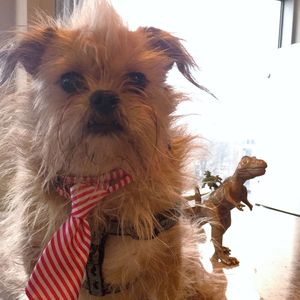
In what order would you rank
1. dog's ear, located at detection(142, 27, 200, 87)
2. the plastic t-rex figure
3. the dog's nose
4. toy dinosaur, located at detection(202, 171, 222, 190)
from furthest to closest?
1. toy dinosaur, located at detection(202, 171, 222, 190)
2. the plastic t-rex figure
3. dog's ear, located at detection(142, 27, 200, 87)
4. the dog's nose

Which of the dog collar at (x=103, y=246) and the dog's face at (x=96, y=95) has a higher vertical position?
the dog's face at (x=96, y=95)

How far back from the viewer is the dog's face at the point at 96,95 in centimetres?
55

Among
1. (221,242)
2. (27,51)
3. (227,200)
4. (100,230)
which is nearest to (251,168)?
(227,200)

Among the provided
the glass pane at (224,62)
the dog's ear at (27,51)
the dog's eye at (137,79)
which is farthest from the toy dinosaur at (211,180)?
the dog's ear at (27,51)

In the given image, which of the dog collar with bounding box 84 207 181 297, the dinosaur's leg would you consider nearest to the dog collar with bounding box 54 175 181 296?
the dog collar with bounding box 84 207 181 297

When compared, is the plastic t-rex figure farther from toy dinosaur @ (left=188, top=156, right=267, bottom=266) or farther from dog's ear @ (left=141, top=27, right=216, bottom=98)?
dog's ear @ (left=141, top=27, right=216, bottom=98)

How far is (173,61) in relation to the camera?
25.7 inches

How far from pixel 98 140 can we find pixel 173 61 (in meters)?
0.19

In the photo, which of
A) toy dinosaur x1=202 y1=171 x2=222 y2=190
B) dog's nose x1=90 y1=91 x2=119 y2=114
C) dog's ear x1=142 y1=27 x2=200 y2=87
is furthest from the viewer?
toy dinosaur x1=202 y1=171 x2=222 y2=190

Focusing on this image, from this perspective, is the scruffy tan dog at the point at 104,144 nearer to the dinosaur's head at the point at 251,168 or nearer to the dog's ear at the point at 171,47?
the dog's ear at the point at 171,47

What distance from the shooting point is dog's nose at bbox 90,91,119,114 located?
0.53 metres

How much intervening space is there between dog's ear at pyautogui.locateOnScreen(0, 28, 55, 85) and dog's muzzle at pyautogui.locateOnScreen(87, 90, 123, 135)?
0.49 ft

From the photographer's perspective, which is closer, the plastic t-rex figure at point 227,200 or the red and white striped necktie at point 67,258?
the red and white striped necktie at point 67,258

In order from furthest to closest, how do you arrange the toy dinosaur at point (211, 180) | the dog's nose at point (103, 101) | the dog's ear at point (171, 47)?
the toy dinosaur at point (211, 180), the dog's ear at point (171, 47), the dog's nose at point (103, 101)
